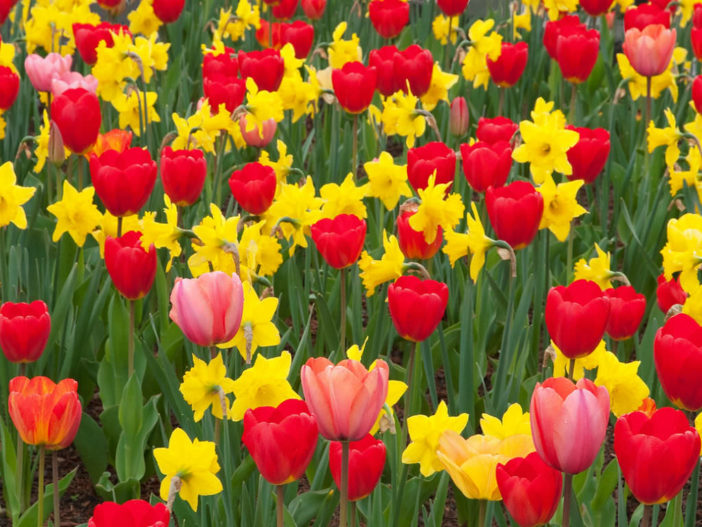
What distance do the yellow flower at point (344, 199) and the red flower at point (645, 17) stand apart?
1979 mm

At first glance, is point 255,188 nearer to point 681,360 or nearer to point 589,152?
point 589,152

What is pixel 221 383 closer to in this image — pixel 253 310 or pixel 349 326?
pixel 253 310

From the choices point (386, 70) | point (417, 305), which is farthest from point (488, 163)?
point (386, 70)

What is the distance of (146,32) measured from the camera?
5.04 m

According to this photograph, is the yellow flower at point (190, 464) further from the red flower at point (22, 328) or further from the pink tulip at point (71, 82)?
the pink tulip at point (71, 82)

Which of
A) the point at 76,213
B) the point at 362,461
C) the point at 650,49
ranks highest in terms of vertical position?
the point at 650,49

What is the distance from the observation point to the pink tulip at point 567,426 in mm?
1354

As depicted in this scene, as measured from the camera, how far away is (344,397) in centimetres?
140

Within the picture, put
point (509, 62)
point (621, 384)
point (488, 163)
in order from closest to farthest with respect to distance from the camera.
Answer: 1. point (621, 384)
2. point (488, 163)
3. point (509, 62)

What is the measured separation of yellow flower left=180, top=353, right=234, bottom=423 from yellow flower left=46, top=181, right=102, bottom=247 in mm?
985

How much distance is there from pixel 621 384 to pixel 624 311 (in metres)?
0.40

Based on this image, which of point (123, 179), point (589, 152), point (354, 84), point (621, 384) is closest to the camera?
point (621, 384)

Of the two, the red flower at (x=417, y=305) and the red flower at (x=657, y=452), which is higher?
the red flower at (x=657, y=452)

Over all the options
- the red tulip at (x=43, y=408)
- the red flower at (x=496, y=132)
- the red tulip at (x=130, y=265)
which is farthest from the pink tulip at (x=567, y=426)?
the red flower at (x=496, y=132)
